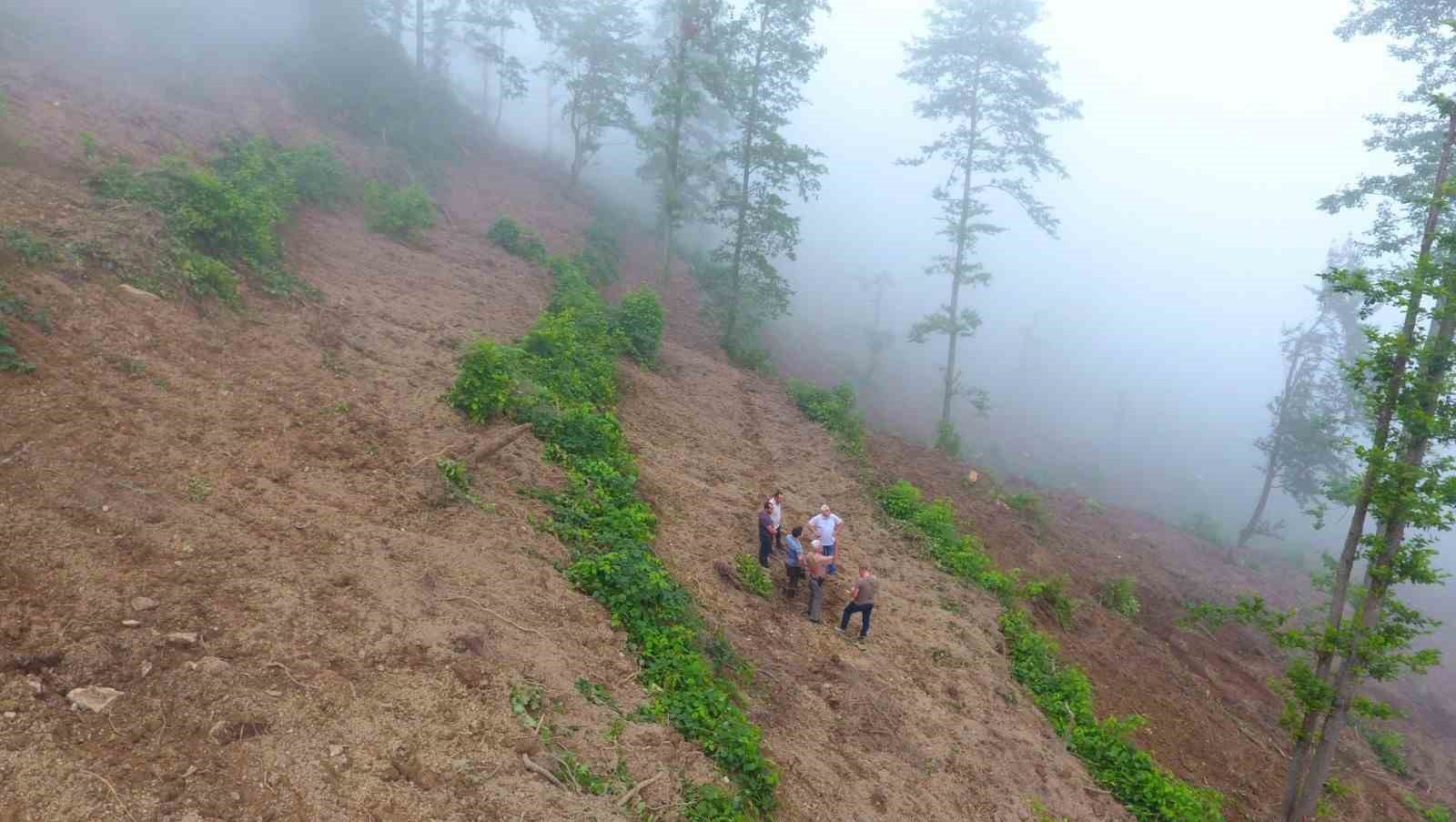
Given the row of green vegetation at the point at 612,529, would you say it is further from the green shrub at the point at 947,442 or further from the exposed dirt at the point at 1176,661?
the green shrub at the point at 947,442

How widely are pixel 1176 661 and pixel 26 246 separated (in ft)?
63.1

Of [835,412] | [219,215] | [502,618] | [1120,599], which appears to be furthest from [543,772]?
[835,412]

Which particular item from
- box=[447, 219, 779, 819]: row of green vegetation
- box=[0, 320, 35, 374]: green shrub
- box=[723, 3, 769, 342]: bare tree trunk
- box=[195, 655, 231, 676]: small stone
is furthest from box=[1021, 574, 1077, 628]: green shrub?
box=[0, 320, 35, 374]: green shrub

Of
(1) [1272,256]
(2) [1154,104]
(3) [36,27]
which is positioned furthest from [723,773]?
(2) [1154,104]

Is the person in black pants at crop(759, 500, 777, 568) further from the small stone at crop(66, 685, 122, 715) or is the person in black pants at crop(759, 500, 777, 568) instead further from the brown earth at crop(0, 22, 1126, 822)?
the small stone at crop(66, 685, 122, 715)

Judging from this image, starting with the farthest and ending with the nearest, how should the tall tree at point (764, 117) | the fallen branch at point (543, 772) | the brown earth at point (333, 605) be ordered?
1. the tall tree at point (764, 117)
2. the fallen branch at point (543, 772)
3. the brown earth at point (333, 605)

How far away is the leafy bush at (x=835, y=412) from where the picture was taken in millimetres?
18228

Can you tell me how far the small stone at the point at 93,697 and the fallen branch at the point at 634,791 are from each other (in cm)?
339

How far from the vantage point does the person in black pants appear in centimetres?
1096

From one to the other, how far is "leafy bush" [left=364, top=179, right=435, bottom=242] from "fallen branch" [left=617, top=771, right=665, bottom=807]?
17297 millimetres

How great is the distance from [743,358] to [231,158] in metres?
14.1

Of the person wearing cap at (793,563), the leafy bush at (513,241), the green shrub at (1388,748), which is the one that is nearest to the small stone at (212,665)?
the person wearing cap at (793,563)

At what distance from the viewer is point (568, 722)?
5.93 metres

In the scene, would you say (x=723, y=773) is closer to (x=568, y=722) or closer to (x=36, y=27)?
(x=568, y=722)
